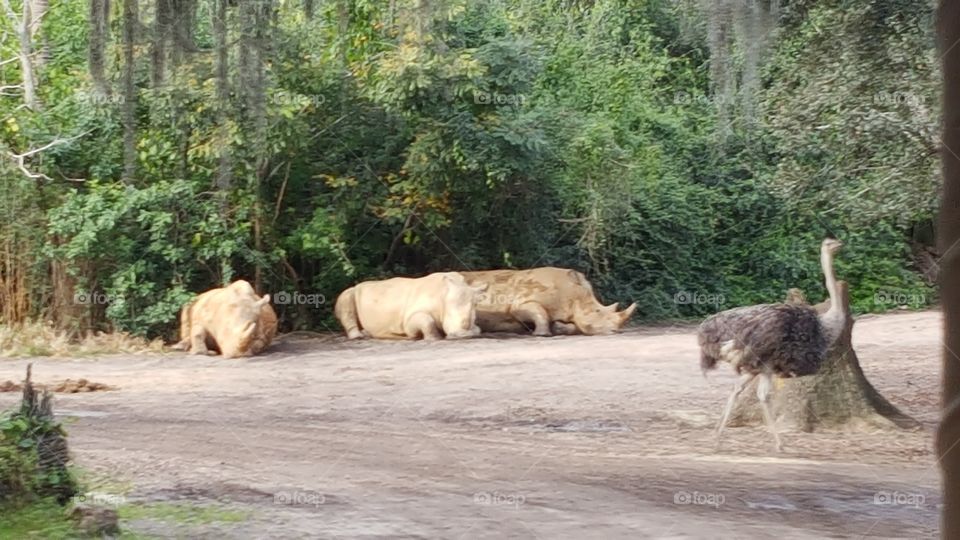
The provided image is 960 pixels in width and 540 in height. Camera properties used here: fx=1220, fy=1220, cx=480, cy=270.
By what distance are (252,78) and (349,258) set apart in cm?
978

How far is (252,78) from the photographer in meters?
5.40

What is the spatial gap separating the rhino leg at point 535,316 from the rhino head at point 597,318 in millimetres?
385

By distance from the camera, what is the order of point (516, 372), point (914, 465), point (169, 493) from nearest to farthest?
1. point (169, 493)
2. point (914, 465)
3. point (516, 372)

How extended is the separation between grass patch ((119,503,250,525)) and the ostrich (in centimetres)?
364

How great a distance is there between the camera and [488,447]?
8156 mm

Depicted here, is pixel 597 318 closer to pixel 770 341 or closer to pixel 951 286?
pixel 770 341

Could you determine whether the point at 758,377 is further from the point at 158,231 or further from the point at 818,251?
the point at 818,251

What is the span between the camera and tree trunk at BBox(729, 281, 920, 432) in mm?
8547

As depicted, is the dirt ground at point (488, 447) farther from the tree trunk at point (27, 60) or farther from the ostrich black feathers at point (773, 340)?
the tree trunk at point (27, 60)

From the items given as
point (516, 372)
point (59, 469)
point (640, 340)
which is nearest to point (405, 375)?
point (516, 372)

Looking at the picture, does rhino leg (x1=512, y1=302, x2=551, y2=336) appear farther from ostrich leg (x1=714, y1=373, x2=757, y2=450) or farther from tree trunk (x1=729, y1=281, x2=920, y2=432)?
ostrich leg (x1=714, y1=373, x2=757, y2=450)

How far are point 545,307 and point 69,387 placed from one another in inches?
228

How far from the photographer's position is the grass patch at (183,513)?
5889mm

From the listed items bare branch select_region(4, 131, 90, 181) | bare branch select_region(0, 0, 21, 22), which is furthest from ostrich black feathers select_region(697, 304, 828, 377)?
bare branch select_region(0, 0, 21, 22)
